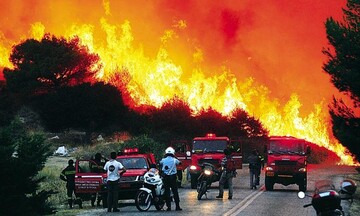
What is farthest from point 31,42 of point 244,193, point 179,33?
point 244,193

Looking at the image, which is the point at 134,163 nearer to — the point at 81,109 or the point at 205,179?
the point at 205,179

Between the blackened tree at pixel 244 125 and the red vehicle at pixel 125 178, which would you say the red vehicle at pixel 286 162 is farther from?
the blackened tree at pixel 244 125

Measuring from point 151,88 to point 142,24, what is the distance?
12.5m

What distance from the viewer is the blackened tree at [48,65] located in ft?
284

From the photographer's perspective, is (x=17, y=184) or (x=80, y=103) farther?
(x=80, y=103)

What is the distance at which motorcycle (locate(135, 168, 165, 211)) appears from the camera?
86.1 feet

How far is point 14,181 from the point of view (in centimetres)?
2014

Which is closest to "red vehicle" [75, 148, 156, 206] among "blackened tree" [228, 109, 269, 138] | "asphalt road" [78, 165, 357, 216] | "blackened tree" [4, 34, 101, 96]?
"asphalt road" [78, 165, 357, 216]

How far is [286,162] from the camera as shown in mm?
37188

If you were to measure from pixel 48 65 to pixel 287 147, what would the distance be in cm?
5416

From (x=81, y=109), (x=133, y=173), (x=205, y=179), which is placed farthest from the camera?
(x=81, y=109)

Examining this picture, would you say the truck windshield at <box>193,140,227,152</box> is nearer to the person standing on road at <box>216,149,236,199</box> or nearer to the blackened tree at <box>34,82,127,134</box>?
the person standing on road at <box>216,149,236,199</box>

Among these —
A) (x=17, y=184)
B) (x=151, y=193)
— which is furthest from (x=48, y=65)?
(x=17, y=184)

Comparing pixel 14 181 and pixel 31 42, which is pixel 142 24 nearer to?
pixel 31 42
